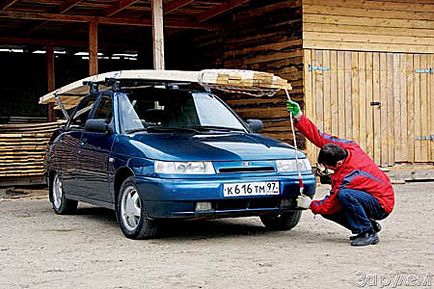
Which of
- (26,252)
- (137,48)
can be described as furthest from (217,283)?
(137,48)

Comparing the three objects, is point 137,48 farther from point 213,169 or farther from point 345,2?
point 213,169

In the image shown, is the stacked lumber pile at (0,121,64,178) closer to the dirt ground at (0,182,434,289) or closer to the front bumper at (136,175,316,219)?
the dirt ground at (0,182,434,289)

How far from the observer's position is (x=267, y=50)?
16.2 m

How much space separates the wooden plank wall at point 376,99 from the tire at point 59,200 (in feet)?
19.5

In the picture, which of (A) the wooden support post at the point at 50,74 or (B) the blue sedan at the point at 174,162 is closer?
(B) the blue sedan at the point at 174,162

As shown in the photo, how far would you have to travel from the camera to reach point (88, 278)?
6.02 metres

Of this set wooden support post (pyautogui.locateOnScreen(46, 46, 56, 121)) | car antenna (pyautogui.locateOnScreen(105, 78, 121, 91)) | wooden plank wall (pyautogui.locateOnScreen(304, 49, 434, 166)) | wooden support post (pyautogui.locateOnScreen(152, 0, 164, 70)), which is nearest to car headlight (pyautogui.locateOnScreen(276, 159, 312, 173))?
car antenna (pyautogui.locateOnScreen(105, 78, 121, 91))

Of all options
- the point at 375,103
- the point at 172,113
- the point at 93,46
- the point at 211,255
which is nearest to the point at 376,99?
the point at 375,103

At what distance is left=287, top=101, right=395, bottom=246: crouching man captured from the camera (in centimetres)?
731

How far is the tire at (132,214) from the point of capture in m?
7.74

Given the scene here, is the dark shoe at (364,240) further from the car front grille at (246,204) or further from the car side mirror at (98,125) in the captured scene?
the car side mirror at (98,125)

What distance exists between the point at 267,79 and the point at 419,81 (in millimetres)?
8386

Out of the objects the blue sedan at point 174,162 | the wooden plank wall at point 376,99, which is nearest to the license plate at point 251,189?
the blue sedan at point 174,162

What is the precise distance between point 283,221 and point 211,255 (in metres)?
1.71
